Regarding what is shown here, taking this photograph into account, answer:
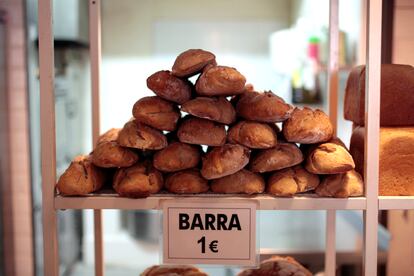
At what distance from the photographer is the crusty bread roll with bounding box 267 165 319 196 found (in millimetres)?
1021

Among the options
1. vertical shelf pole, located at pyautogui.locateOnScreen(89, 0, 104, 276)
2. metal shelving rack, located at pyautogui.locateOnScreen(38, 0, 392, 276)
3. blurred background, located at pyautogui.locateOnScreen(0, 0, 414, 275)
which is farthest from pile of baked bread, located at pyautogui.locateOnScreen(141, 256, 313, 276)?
blurred background, located at pyautogui.locateOnScreen(0, 0, 414, 275)

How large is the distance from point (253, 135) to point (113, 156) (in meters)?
0.29

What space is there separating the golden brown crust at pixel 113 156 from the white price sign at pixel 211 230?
121 millimetres

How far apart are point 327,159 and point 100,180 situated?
480 millimetres

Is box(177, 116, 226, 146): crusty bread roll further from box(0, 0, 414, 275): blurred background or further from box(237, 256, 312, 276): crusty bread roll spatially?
box(0, 0, 414, 275): blurred background

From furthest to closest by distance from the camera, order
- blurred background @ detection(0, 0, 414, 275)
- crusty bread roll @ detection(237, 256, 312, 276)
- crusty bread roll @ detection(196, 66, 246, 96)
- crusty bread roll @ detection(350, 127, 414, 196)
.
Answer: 1. blurred background @ detection(0, 0, 414, 275)
2. crusty bread roll @ detection(237, 256, 312, 276)
3. crusty bread roll @ detection(350, 127, 414, 196)
4. crusty bread roll @ detection(196, 66, 246, 96)

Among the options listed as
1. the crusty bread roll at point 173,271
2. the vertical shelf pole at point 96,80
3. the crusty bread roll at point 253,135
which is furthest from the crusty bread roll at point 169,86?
the crusty bread roll at point 173,271

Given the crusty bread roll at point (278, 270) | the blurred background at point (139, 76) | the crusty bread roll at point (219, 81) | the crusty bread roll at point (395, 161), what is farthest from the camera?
the blurred background at point (139, 76)

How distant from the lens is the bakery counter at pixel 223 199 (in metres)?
1.03

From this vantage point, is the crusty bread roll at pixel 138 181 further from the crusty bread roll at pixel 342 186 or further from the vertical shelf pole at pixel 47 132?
the crusty bread roll at pixel 342 186

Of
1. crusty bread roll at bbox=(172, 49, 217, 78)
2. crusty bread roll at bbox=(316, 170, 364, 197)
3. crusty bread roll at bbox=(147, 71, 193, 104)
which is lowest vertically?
crusty bread roll at bbox=(316, 170, 364, 197)

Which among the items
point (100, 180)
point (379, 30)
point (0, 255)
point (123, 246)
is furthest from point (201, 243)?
point (123, 246)

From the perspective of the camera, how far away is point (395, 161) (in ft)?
3.63

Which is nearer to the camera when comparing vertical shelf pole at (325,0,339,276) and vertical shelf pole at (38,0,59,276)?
vertical shelf pole at (38,0,59,276)
